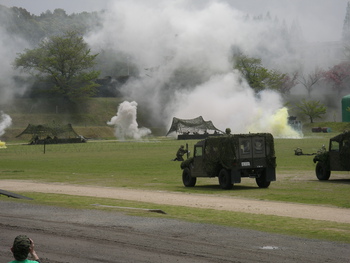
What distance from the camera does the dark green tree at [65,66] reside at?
141m

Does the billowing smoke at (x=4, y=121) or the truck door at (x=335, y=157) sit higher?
the billowing smoke at (x=4, y=121)

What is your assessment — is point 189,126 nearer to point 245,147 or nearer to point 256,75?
point 256,75

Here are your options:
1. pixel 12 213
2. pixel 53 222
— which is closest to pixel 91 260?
pixel 53 222

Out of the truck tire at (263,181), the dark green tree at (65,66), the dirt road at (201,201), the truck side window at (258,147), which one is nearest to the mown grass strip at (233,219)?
the dirt road at (201,201)

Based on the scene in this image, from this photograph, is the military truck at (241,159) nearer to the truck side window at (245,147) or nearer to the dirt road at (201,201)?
the truck side window at (245,147)

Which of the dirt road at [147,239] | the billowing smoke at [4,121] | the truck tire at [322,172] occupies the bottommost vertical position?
the dirt road at [147,239]

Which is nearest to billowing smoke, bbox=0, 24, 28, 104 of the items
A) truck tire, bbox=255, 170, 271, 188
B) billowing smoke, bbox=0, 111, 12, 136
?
billowing smoke, bbox=0, 111, 12, 136

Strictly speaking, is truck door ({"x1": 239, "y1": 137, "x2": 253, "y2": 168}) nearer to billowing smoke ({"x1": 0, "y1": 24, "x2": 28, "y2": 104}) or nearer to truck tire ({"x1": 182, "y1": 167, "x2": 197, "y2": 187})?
truck tire ({"x1": 182, "y1": 167, "x2": 197, "y2": 187})

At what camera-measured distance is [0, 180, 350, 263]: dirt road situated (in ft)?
→ 43.9

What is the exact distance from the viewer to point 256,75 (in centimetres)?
14475

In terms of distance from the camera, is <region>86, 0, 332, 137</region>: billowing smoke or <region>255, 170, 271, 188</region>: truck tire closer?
<region>255, 170, 271, 188</region>: truck tire

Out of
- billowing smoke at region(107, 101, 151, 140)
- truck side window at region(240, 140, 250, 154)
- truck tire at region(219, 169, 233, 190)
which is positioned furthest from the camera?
billowing smoke at region(107, 101, 151, 140)

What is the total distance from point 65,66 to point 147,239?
5203 inches

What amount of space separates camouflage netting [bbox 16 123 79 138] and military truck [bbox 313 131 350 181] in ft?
226
